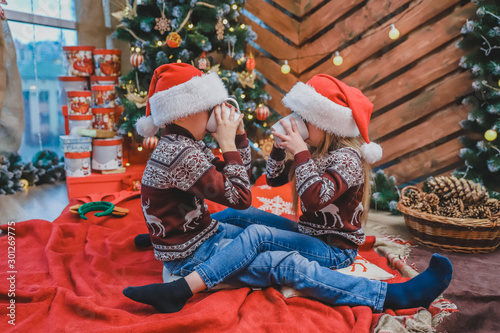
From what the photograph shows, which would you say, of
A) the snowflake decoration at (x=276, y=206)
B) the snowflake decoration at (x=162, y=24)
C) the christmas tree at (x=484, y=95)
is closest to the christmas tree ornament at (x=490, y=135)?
the christmas tree at (x=484, y=95)

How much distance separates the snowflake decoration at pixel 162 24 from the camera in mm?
2556

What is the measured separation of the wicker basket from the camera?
1.81 metres

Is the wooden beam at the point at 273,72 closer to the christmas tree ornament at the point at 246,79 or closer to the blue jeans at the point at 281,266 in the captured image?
the christmas tree ornament at the point at 246,79

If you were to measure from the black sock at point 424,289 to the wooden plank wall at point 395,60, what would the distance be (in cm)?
153

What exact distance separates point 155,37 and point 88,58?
654mm

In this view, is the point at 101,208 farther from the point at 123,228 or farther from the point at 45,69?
the point at 45,69

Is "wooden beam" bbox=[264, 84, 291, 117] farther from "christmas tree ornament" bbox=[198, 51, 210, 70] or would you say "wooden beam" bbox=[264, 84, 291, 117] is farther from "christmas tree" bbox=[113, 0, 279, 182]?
"christmas tree ornament" bbox=[198, 51, 210, 70]

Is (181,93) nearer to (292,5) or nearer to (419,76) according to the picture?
(419,76)

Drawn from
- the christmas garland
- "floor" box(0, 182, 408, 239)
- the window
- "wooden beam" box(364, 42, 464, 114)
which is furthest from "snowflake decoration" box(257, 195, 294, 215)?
the window

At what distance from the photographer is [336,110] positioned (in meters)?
1.38

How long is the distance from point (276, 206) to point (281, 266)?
1.01 metres

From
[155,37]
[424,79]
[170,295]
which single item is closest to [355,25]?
[424,79]

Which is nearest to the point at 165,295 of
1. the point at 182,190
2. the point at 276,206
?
the point at 182,190

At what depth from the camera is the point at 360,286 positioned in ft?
4.29
